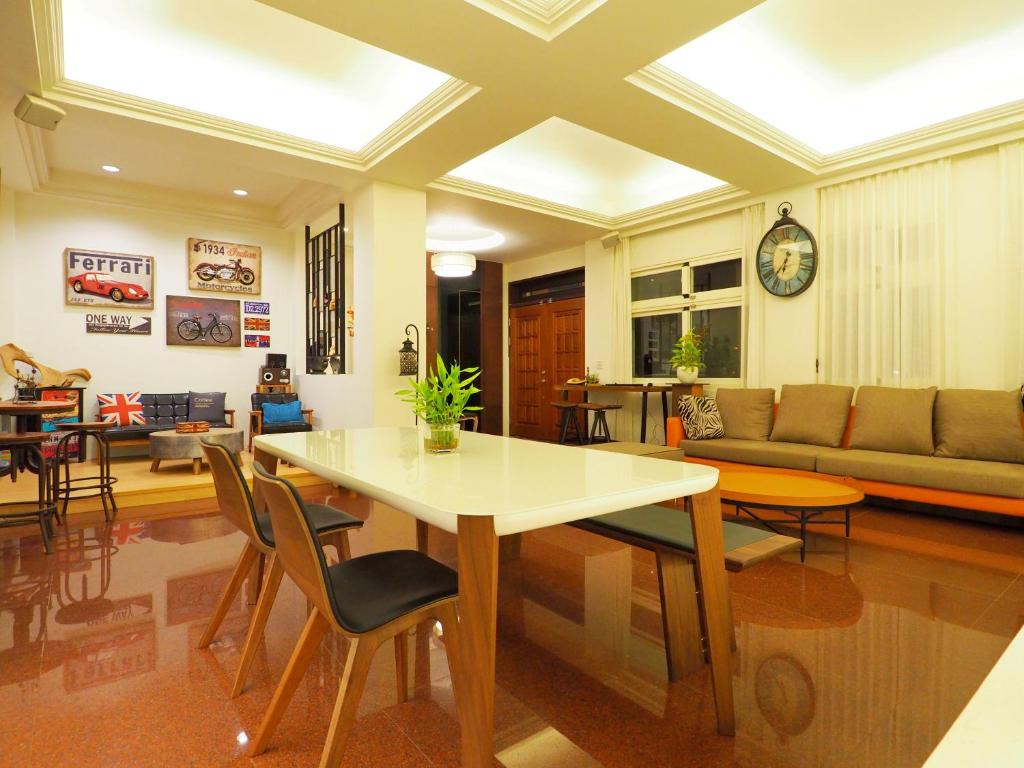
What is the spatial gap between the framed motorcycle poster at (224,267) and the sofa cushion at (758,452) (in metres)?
5.97

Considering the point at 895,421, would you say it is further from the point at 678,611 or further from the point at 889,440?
the point at 678,611

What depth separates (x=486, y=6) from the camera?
2.90 metres

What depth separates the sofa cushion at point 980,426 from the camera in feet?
13.2

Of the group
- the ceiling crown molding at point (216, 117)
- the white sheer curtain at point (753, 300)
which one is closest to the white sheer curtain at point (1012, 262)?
the white sheer curtain at point (753, 300)

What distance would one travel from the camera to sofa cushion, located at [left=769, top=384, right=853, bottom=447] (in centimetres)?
495

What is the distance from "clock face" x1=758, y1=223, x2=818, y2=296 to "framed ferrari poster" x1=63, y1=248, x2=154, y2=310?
7.19m

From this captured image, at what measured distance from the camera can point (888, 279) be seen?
16.2 feet

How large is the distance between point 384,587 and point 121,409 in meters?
6.37

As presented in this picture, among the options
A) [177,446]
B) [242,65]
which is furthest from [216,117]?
[177,446]

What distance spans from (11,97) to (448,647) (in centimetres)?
478

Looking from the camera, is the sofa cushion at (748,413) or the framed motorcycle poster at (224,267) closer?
the sofa cushion at (748,413)

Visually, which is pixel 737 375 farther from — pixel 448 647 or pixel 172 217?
pixel 172 217

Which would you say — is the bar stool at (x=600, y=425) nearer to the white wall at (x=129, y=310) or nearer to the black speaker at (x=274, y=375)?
the black speaker at (x=274, y=375)

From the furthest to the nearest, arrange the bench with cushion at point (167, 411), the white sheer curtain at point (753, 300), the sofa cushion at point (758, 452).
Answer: the bench with cushion at point (167, 411), the white sheer curtain at point (753, 300), the sofa cushion at point (758, 452)
